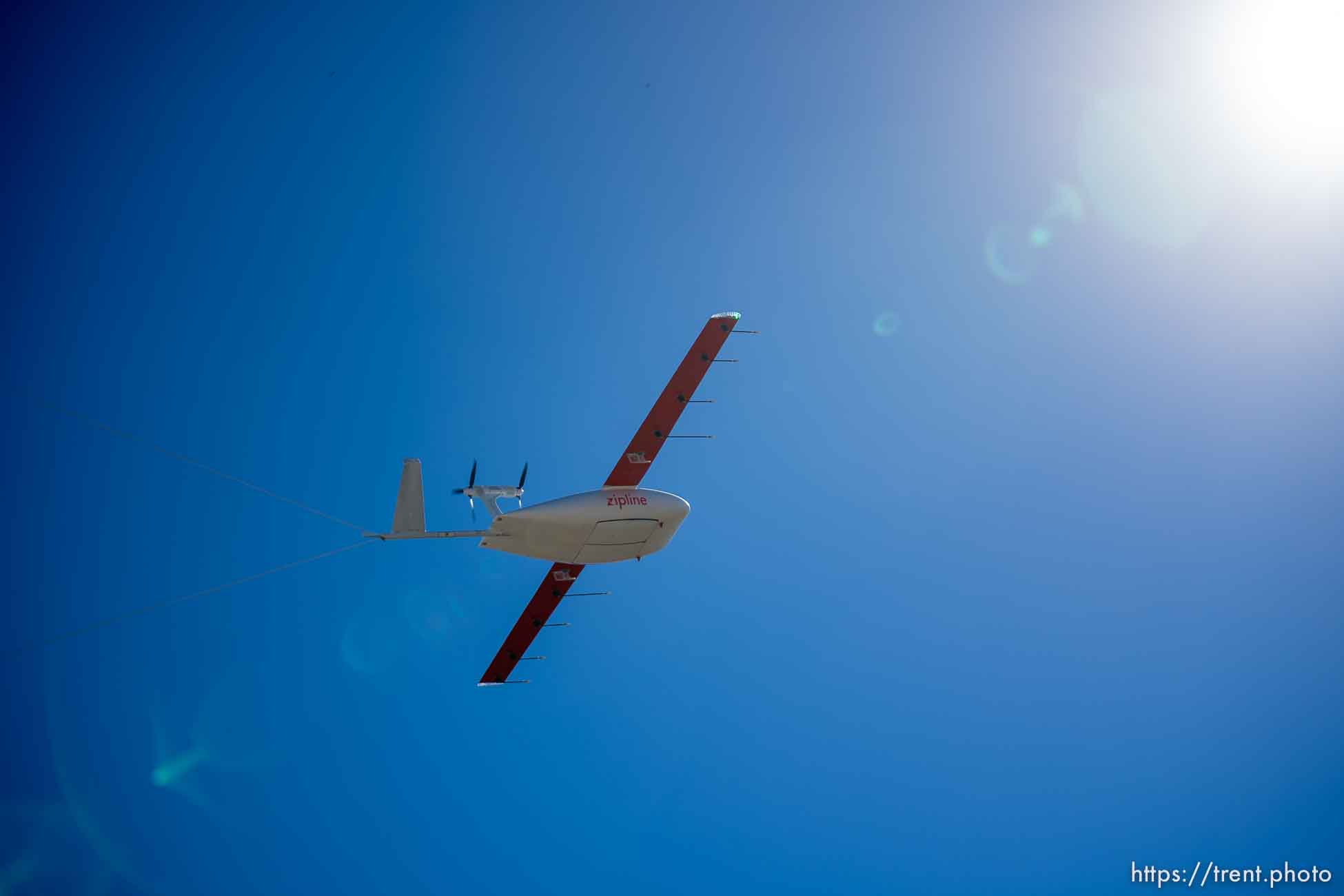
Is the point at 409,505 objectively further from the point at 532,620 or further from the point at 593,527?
the point at 532,620

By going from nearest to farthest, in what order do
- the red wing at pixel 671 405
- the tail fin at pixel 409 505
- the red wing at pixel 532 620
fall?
the tail fin at pixel 409 505 < the red wing at pixel 671 405 < the red wing at pixel 532 620

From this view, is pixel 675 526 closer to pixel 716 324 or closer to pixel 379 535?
pixel 716 324

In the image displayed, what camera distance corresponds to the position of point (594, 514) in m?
33.8

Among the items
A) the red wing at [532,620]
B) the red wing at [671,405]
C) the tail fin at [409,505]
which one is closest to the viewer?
the tail fin at [409,505]

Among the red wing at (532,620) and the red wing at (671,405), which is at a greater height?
the red wing at (671,405)

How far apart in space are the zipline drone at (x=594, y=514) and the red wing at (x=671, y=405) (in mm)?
25

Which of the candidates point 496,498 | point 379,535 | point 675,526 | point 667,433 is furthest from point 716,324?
point 379,535

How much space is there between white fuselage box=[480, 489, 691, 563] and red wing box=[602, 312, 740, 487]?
0.97 metres

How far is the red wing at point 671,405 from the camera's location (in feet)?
117

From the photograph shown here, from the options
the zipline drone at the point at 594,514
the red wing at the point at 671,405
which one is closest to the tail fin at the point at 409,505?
the zipline drone at the point at 594,514

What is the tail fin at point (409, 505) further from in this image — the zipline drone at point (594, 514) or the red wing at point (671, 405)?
the red wing at point (671, 405)

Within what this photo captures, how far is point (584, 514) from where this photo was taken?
33594 millimetres

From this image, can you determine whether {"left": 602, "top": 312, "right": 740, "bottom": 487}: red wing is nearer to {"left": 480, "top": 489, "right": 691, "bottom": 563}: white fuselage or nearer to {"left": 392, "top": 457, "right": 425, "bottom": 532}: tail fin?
{"left": 480, "top": 489, "right": 691, "bottom": 563}: white fuselage

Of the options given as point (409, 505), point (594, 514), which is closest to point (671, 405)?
point (594, 514)
